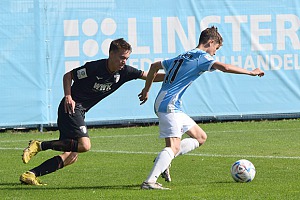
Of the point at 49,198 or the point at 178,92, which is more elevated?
the point at 178,92

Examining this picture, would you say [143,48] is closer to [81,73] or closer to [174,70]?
[81,73]

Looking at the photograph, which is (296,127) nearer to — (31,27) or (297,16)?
(297,16)

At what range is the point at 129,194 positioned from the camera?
9.23 m

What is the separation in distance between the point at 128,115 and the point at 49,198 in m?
10.8

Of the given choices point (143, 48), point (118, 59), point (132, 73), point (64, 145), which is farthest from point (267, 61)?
point (64, 145)

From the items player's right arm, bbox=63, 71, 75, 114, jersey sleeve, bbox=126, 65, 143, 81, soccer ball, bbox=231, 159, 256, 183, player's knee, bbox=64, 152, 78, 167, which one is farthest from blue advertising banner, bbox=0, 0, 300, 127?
soccer ball, bbox=231, 159, 256, 183

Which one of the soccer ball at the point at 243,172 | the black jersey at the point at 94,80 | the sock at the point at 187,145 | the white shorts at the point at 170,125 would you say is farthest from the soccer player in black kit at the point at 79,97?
the soccer ball at the point at 243,172

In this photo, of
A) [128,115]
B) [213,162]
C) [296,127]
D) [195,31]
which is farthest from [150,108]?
[213,162]

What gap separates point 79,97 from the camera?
1049 centimetres

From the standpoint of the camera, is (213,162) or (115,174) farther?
(213,162)

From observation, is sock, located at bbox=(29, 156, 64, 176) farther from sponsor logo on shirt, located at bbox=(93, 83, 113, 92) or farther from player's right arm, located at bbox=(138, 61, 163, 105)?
player's right arm, located at bbox=(138, 61, 163, 105)

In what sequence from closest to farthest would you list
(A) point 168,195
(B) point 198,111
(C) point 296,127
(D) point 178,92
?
(A) point 168,195
(D) point 178,92
(C) point 296,127
(B) point 198,111

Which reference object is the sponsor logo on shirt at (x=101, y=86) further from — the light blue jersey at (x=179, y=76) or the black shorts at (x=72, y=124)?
the light blue jersey at (x=179, y=76)

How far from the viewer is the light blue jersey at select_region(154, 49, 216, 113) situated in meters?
9.73
